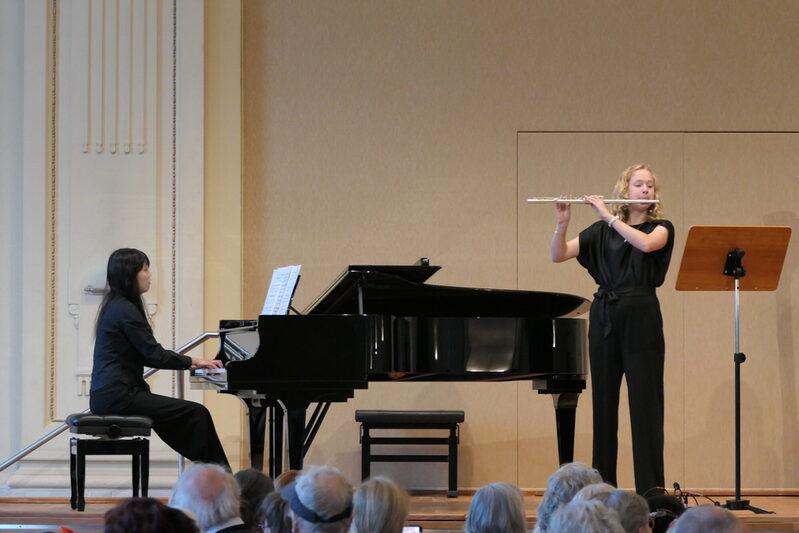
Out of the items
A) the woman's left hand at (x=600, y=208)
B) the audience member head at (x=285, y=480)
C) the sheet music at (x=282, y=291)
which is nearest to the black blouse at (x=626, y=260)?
the woman's left hand at (x=600, y=208)

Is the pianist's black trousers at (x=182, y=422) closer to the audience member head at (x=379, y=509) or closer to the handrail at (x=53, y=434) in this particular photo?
the handrail at (x=53, y=434)

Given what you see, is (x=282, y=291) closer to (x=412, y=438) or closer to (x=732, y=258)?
(x=412, y=438)

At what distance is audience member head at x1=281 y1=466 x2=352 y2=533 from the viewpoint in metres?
2.58

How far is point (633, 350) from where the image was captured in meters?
4.46

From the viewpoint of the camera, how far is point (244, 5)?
6355 mm

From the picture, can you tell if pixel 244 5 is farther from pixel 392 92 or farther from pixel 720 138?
pixel 720 138

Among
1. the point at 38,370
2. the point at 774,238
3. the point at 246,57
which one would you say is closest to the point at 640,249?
the point at 774,238

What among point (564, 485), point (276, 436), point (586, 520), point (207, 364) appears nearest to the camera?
point (586, 520)

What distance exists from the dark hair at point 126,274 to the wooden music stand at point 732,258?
8.20 feet

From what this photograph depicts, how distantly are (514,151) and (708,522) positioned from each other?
169 inches

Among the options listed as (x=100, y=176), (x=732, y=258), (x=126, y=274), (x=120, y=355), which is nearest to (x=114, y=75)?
(x=100, y=176)

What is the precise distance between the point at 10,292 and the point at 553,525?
4766 millimetres

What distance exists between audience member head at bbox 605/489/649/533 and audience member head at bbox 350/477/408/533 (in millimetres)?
488

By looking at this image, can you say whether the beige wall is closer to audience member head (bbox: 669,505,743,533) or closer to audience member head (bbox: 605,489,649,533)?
audience member head (bbox: 605,489,649,533)
